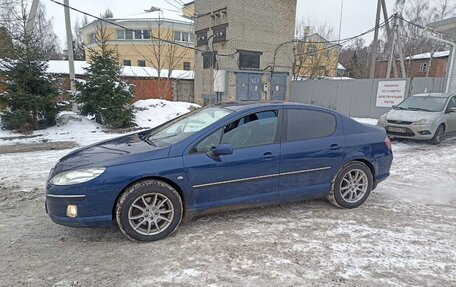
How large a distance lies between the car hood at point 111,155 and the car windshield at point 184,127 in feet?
0.59

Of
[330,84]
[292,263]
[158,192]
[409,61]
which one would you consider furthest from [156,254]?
[409,61]

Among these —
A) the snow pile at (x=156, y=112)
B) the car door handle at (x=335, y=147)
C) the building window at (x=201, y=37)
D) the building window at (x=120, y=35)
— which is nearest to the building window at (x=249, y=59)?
the building window at (x=201, y=37)

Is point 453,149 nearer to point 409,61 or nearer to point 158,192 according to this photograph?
point 158,192

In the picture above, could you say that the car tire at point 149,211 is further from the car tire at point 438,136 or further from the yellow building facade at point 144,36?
the yellow building facade at point 144,36

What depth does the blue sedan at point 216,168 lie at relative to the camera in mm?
3119

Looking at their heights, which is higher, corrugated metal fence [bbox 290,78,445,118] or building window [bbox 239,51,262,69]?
building window [bbox 239,51,262,69]

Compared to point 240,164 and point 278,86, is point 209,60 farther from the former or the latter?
point 240,164

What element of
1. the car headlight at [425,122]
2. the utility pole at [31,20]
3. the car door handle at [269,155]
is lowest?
the car headlight at [425,122]

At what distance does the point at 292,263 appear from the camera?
2.92m

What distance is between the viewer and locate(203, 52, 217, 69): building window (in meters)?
21.4

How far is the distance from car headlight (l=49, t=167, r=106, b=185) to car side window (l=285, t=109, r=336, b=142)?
2.18m

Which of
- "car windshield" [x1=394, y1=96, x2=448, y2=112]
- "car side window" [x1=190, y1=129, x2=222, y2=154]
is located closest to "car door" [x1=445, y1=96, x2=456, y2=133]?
"car windshield" [x1=394, y1=96, x2=448, y2=112]

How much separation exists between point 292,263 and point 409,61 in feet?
134

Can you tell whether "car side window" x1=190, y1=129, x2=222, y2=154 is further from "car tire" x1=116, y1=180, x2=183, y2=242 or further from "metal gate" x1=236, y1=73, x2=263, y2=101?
"metal gate" x1=236, y1=73, x2=263, y2=101
